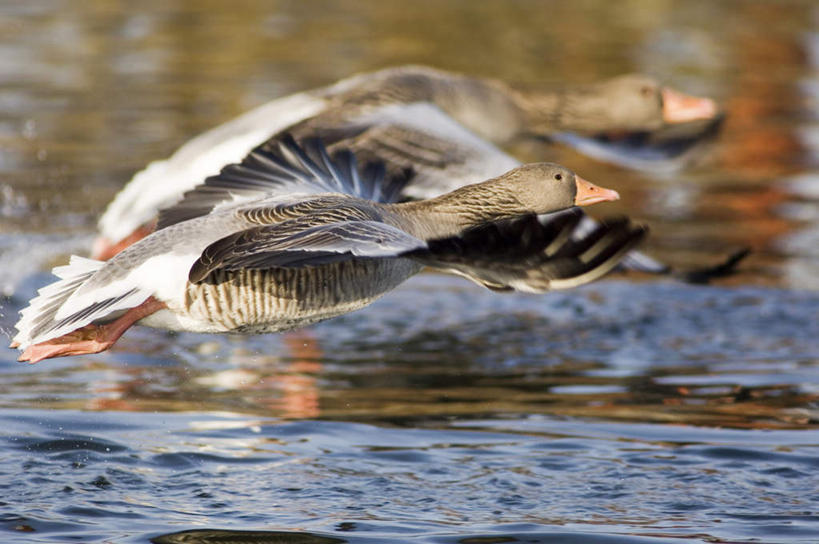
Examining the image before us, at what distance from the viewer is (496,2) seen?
27828 mm

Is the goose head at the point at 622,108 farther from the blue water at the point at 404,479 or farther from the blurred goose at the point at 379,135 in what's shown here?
the blue water at the point at 404,479

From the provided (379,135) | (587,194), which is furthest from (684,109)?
(587,194)

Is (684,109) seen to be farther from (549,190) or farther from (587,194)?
(549,190)

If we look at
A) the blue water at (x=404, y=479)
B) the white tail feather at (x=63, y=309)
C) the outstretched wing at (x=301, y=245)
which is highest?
the outstretched wing at (x=301, y=245)

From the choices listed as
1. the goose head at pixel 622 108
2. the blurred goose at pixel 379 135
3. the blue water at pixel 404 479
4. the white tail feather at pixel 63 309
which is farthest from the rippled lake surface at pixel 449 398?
the goose head at pixel 622 108

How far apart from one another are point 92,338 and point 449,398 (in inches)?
95.7

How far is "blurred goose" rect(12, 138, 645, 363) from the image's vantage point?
6008 mm

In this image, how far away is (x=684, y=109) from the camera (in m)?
12.8

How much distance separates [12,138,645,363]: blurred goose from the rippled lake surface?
30.6 inches

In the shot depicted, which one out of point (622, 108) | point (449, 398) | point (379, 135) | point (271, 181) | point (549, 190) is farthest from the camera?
point (622, 108)

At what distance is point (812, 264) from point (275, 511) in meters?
7.19

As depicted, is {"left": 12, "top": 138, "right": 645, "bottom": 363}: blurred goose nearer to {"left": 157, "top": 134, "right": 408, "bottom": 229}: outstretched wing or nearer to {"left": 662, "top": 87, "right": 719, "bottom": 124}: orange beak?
{"left": 157, "top": 134, "right": 408, "bottom": 229}: outstretched wing

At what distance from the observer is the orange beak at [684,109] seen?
12.8 m

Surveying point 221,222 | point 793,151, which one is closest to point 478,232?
point 221,222
